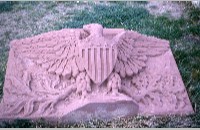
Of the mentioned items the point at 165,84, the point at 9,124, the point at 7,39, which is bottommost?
the point at 9,124

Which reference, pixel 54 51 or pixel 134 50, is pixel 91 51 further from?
pixel 134 50

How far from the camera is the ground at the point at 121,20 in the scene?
720 cm

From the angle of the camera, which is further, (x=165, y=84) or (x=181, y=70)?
(x=181, y=70)

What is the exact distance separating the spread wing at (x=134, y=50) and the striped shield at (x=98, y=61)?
0.47 feet

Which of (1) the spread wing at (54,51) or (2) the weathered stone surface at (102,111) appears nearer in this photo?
(2) the weathered stone surface at (102,111)

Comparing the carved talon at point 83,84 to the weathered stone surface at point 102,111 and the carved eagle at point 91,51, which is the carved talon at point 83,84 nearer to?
the carved eagle at point 91,51

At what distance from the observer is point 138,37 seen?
6555 millimetres

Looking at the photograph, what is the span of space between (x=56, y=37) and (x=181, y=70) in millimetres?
1869

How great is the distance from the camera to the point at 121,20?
8.45 meters

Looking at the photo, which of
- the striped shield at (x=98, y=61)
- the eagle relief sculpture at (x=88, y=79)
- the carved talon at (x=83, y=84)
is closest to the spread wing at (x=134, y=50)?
the eagle relief sculpture at (x=88, y=79)

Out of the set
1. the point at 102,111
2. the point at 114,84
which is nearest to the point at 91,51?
the point at 114,84

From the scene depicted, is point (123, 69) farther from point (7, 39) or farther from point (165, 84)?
point (7, 39)

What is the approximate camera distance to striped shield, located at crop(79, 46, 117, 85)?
562 centimetres

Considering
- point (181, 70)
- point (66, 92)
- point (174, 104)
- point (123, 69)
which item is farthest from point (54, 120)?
point (181, 70)
